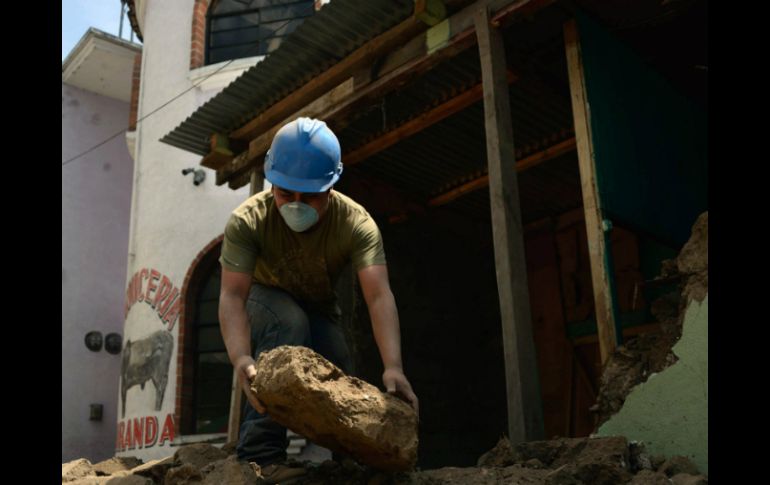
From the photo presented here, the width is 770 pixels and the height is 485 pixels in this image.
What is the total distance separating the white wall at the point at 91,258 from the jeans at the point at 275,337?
9.57 meters

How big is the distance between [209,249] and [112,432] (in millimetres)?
4380

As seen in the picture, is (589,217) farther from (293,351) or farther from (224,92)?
(224,92)

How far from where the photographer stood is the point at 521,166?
756cm

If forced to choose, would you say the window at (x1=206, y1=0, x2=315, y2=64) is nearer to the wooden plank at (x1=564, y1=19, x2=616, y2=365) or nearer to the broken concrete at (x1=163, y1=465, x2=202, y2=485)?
the wooden plank at (x1=564, y1=19, x2=616, y2=365)

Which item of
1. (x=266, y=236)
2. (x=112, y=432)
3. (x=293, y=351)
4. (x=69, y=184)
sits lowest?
(x=112, y=432)

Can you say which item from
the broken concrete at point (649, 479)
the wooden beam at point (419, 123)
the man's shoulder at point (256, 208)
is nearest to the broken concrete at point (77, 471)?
the man's shoulder at point (256, 208)

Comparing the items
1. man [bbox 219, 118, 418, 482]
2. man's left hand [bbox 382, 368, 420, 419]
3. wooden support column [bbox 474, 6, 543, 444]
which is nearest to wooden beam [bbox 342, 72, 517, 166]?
wooden support column [bbox 474, 6, 543, 444]

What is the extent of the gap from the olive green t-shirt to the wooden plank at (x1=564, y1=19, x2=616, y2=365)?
60.5 inches

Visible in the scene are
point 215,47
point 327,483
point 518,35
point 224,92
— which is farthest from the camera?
point 215,47

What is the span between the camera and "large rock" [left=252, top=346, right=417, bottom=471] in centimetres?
277

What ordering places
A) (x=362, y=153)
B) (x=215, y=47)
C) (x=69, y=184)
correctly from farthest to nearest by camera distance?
(x=69, y=184) → (x=215, y=47) → (x=362, y=153)

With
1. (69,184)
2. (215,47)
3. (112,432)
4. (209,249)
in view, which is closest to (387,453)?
(209,249)

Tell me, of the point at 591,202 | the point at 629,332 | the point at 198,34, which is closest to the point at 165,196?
the point at 198,34
